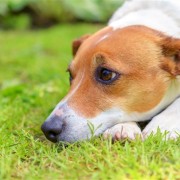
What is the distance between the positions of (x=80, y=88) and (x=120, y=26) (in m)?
0.69

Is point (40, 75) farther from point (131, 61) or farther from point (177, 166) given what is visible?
point (177, 166)

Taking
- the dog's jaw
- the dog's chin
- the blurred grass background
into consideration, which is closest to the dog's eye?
A: the dog's jaw

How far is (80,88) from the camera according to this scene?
3695 mm

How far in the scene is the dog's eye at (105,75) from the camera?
3.68 meters

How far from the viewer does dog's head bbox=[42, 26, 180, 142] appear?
3564 mm

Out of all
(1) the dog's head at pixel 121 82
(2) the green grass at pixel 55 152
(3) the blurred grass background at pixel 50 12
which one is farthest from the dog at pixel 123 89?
(3) the blurred grass background at pixel 50 12

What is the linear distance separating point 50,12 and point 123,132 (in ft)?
25.1

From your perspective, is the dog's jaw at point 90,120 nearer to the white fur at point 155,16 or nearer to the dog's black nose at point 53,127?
the dog's black nose at point 53,127

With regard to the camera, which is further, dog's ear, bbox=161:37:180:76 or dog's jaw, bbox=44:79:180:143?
dog's ear, bbox=161:37:180:76

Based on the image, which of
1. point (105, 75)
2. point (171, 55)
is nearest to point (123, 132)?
point (105, 75)

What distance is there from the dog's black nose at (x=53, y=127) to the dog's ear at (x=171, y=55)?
96cm

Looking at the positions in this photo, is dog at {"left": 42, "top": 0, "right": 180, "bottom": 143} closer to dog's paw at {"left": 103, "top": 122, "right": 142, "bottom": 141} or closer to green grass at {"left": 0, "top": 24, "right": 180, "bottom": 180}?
dog's paw at {"left": 103, "top": 122, "right": 142, "bottom": 141}

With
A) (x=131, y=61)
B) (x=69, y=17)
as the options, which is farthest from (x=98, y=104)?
(x=69, y=17)

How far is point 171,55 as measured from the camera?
380 cm
